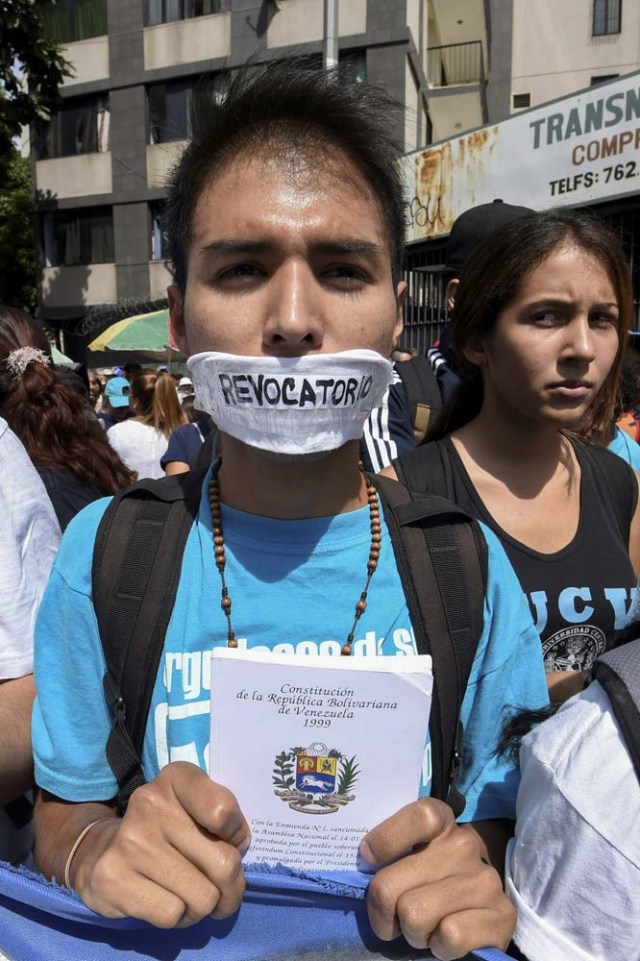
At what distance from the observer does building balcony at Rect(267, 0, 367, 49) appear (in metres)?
16.1

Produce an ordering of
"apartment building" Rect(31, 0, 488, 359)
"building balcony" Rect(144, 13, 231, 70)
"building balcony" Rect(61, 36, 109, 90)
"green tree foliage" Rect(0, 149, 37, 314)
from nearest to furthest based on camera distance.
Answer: "apartment building" Rect(31, 0, 488, 359), "building balcony" Rect(144, 13, 231, 70), "building balcony" Rect(61, 36, 109, 90), "green tree foliage" Rect(0, 149, 37, 314)

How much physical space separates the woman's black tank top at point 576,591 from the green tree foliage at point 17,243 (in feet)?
84.8

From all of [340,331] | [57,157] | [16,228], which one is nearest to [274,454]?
[340,331]

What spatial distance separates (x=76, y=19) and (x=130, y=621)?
2348cm

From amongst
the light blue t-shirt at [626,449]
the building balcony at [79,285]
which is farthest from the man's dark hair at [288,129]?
the building balcony at [79,285]

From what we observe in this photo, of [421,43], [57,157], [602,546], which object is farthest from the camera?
[57,157]

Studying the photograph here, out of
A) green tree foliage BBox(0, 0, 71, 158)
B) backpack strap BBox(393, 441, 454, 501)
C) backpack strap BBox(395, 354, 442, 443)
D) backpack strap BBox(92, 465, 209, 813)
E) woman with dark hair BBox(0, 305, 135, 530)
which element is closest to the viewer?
backpack strap BBox(92, 465, 209, 813)

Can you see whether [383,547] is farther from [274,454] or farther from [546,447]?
[546,447]

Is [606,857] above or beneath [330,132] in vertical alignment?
beneath

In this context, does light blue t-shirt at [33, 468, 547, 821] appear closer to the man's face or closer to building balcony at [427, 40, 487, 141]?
the man's face

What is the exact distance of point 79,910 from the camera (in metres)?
0.95

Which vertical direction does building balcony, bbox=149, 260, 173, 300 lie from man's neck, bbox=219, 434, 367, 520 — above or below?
above

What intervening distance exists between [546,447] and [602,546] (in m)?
0.32

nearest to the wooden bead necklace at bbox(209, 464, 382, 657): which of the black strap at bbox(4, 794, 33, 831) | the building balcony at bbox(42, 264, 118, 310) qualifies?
the black strap at bbox(4, 794, 33, 831)
